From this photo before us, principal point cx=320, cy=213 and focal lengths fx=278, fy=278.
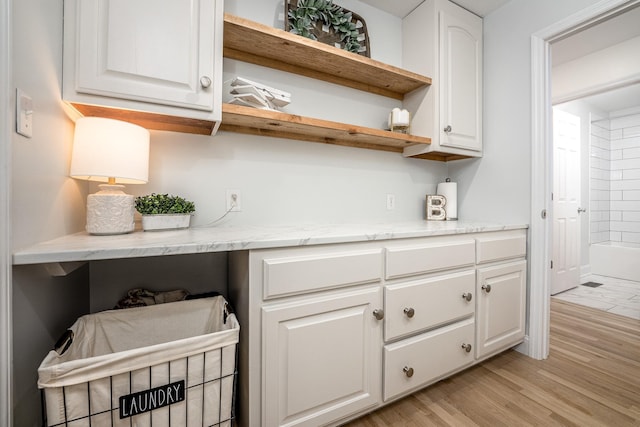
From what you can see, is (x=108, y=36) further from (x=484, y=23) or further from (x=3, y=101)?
(x=484, y=23)

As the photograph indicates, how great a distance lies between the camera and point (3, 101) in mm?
651

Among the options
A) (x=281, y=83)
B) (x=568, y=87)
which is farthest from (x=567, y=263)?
(x=281, y=83)

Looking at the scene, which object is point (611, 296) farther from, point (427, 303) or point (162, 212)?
point (162, 212)

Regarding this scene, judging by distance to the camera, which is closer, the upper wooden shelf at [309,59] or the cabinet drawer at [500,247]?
the upper wooden shelf at [309,59]

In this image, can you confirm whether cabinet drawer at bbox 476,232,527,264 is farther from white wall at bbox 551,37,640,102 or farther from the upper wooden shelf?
white wall at bbox 551,37,640,102

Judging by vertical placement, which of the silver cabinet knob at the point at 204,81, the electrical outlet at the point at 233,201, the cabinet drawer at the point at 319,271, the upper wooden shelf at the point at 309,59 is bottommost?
the cabinet drawer at the point at 319,271

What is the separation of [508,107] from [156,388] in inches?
95.5

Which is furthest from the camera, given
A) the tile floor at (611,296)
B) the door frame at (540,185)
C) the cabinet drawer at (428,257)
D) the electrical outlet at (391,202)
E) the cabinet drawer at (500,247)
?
the tile floor at (611,296)

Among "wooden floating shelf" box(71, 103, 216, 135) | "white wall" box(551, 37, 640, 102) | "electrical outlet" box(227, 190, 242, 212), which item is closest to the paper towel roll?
"electrical outlet" box(227, 190, 242, 212)

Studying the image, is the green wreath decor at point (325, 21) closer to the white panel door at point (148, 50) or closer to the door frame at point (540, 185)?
the white panel door at point (148, 50)

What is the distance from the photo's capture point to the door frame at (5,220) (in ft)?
2.12

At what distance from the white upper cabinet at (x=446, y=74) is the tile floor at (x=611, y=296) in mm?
2068

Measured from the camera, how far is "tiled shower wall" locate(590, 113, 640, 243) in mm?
3820

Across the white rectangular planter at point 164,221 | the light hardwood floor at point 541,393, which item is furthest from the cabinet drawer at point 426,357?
the white rectangular planter at point 164,221
